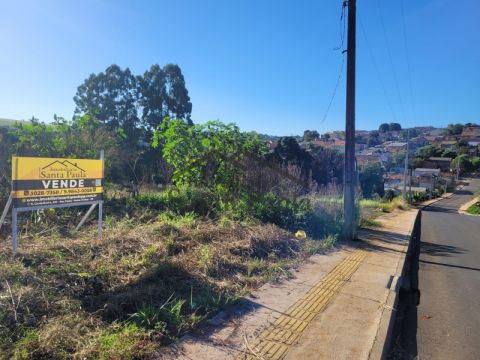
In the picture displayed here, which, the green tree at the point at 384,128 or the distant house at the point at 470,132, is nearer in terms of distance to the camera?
the distant house at the point at 470,132

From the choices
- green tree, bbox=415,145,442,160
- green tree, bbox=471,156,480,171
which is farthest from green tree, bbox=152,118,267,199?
green tree, bbox=415,145,442,160

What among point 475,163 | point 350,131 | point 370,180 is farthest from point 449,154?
point 350,131

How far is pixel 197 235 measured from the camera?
21.9 ft

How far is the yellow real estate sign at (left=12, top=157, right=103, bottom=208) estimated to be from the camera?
16.2 ft

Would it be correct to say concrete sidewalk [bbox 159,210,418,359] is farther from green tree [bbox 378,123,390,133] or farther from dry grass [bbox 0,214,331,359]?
green tree [bbox 378,123,390,133]

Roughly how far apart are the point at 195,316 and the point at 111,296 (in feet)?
3.21

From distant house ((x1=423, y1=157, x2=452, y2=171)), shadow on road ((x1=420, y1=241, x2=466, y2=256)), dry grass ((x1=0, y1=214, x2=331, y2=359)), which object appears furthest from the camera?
distant house ((x1=423, y1=157, x2=452, y2=171))

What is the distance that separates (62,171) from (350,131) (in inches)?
280

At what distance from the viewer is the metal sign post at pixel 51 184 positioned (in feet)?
16.1

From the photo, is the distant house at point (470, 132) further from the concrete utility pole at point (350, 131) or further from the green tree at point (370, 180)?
the concrete utility pole at point (350, 131)

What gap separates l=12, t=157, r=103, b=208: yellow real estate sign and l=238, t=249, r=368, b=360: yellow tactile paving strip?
147 inches

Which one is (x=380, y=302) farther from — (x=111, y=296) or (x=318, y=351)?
(x=111, y=296)

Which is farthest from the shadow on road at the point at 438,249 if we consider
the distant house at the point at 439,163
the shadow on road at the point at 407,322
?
the distant house at the point at 439,163

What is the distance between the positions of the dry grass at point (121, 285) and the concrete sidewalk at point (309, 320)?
278 millimetres
